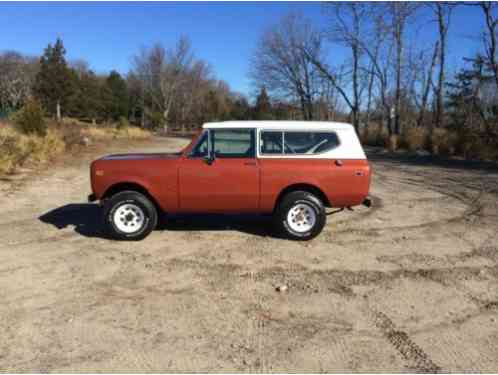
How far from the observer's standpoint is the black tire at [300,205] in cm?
566

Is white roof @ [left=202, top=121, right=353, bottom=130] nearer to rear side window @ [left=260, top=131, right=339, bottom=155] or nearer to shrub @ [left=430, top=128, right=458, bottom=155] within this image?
rear side window @ [left=260, top=131, right=339, bottom=155]

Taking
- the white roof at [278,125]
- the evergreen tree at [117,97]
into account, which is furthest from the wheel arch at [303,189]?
the evergreen tree at [117,97]

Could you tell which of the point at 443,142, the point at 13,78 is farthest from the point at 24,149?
the point at 13,78

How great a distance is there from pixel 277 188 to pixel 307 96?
122ft

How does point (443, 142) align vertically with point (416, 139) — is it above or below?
below

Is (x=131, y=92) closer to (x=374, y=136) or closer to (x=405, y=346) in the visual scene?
(x=374, y=136)

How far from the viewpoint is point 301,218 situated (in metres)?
5.80

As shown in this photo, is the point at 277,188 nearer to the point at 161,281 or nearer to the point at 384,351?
the point at 161,281

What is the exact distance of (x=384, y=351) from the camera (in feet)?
10.0

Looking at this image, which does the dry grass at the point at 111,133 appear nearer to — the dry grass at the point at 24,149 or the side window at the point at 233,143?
the dry grass at the point at 24,149

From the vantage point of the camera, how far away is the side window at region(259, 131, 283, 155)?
573cm

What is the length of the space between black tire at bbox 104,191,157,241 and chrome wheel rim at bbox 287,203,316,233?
2118 mm

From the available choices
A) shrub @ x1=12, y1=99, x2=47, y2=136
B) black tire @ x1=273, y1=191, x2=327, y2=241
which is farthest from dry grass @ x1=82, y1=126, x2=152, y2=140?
black tire @ x1=273, y1=191, x2=327, y2=241

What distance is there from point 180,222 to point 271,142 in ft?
7.64
